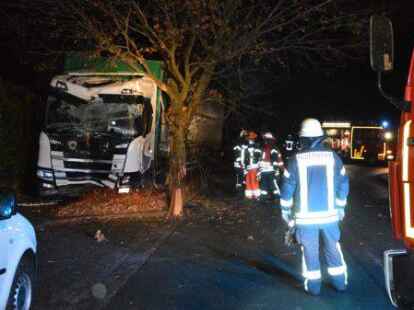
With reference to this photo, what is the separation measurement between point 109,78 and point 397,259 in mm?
9955

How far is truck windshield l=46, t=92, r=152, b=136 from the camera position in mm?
11875

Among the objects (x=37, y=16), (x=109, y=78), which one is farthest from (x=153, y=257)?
(x=37, y=16)

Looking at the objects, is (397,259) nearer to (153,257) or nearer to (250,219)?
(153,257)

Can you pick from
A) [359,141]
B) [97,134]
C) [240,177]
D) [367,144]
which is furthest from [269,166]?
[367,144]

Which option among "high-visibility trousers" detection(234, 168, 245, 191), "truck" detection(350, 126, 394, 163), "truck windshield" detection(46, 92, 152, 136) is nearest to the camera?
"truck windshield" detection(46, 92, 152, 136)

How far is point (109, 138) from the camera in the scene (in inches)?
468

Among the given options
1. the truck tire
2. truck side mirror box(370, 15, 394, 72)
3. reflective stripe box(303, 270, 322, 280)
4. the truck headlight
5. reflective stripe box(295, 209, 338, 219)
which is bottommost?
reflective stripe box(303, 270, 322, 280)

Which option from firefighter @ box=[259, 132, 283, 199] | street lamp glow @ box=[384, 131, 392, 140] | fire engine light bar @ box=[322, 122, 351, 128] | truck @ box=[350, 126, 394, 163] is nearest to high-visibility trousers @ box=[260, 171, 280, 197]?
firefighter @ box=[259, 132, 283, 199]

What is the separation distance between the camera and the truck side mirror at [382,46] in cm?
380

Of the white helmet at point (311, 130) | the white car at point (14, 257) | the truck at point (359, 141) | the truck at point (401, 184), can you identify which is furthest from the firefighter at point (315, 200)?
the truck at point (359, 141)

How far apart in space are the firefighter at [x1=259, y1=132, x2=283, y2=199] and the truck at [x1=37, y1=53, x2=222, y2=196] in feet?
9.17

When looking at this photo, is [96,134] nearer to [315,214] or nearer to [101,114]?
[101,114]

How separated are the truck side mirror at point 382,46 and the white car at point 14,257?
3062 mm

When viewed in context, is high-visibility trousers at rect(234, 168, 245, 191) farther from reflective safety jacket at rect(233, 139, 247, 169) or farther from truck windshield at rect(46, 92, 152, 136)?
truck windshield at rect(46, 92, 152, 136)
